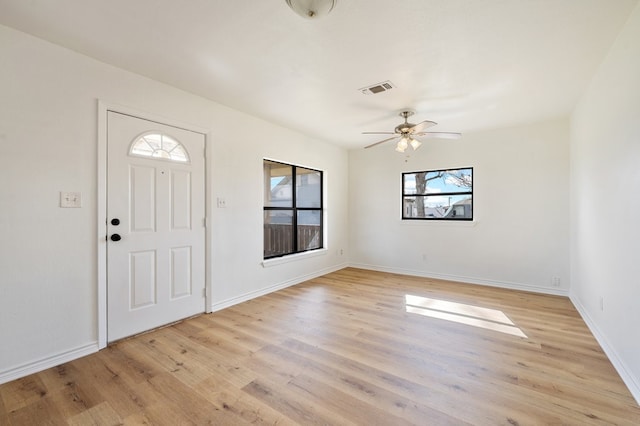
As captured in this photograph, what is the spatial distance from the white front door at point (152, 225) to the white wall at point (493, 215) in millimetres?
3411

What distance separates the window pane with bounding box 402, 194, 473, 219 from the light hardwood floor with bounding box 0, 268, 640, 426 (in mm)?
1886

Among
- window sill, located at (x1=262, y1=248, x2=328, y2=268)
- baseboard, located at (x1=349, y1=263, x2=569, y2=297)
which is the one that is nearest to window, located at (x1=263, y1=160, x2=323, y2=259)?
window sill, located at (x1=262, y1=248, x2=328, y2=268)

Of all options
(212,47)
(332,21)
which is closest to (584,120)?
(332,21)

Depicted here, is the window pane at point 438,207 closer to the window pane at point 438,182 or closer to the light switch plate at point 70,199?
the window pane at point 438,182

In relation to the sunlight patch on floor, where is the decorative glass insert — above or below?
above

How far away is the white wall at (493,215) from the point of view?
4.01 m

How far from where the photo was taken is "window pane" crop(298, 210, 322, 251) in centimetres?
496

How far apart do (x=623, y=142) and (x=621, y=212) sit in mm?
505

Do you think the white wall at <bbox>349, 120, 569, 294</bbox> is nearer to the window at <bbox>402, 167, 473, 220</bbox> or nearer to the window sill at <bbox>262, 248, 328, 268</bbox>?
the window at <bbox>402, 167, 473, 220</bbox>

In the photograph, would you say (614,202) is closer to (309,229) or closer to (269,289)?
(269,289)

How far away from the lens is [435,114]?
3.71 metres

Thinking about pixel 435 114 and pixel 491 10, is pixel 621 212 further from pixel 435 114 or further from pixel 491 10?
pixel 435 114

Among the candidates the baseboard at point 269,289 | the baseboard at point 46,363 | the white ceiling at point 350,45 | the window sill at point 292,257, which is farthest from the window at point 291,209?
the baseboard at point 46,363

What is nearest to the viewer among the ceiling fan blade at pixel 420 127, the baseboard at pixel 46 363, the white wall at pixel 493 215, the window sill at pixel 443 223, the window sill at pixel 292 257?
the baseboard at pixel 46 363
